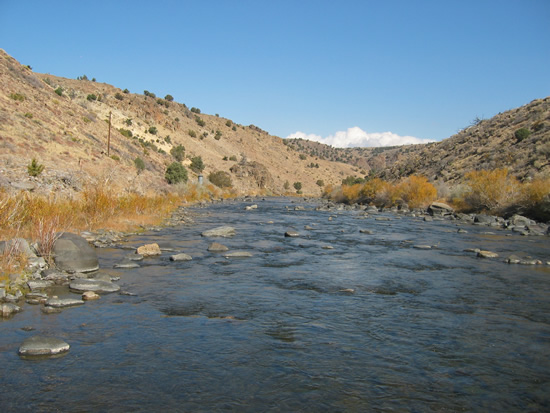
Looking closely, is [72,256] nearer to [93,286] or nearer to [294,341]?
[93,286]

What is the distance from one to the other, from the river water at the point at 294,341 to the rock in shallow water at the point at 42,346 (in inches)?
6.7

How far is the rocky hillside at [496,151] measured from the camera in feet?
123

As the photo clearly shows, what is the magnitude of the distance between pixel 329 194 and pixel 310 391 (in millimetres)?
60712

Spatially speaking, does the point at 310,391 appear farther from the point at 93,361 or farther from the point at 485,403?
the point at 93,361

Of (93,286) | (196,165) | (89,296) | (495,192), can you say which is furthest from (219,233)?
(196,165)

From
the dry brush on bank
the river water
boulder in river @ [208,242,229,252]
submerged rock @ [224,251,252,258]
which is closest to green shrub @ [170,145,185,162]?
the dry brush on bank

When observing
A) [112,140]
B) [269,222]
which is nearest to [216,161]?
[112,140]

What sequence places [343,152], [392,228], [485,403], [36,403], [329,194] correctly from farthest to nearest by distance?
[343,152]
[329,194]
[392,228]
[485,403]
[36,403]

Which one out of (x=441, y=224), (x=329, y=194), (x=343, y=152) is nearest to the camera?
(x=441, y=224)

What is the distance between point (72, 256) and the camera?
11.4m

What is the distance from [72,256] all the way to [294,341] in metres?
6.98

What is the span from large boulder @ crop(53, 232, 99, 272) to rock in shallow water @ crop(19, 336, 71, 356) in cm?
474

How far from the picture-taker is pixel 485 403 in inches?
216

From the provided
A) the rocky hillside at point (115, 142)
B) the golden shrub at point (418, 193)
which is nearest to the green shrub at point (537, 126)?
the golden shrub at point (418, 193)
